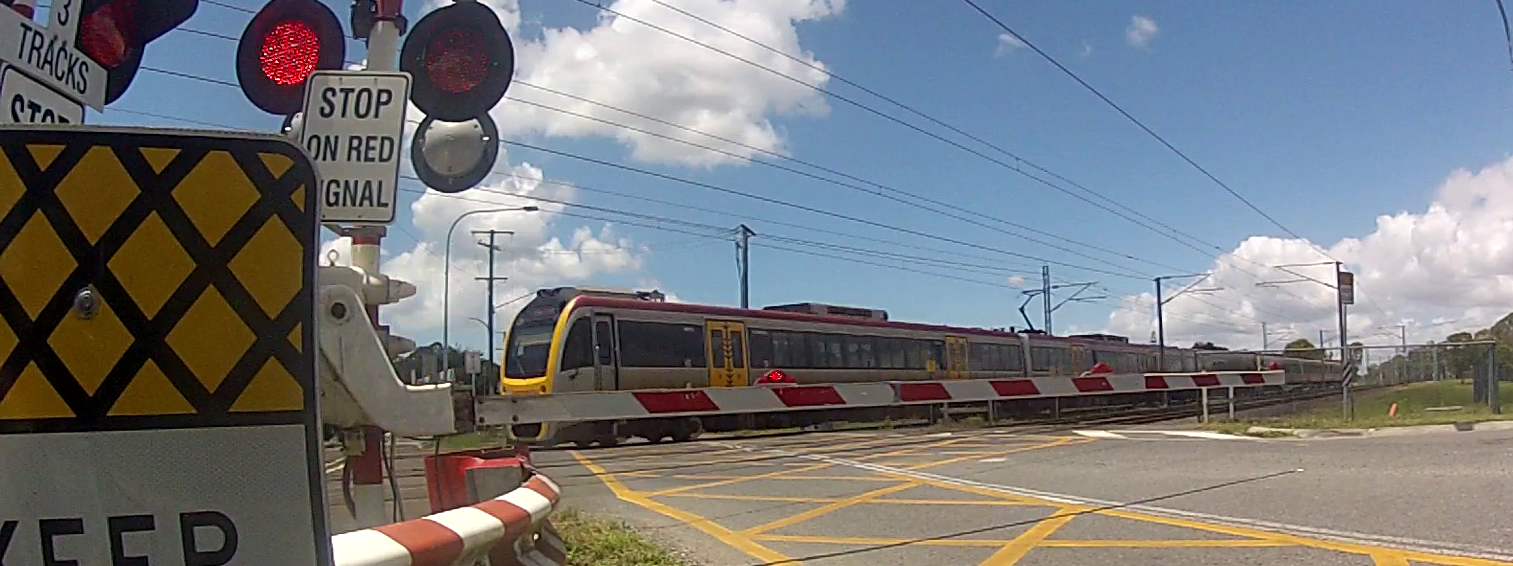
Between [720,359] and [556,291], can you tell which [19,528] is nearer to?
[556,291]

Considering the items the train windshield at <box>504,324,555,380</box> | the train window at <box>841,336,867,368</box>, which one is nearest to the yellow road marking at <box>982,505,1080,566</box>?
the train windshield at <box>504,324,555,380</box>

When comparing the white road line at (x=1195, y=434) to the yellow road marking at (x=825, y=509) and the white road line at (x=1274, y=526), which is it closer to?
the white road line at (x=1274, y=526)

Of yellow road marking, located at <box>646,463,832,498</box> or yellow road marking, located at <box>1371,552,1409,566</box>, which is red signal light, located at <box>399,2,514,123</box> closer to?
yellow road marking, located at <box>1371,552,1409,566</box>

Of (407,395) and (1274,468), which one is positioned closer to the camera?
(407,395)

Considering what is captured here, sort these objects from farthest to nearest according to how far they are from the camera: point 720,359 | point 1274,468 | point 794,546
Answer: point 720,359
point 1274,468
point 794,546

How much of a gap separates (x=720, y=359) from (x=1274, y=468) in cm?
1284

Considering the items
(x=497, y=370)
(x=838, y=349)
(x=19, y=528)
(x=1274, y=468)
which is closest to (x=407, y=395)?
(x=19, y=528)

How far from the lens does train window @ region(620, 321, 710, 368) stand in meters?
20.9

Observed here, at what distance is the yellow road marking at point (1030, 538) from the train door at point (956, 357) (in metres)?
21.1

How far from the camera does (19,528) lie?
69.3 inches

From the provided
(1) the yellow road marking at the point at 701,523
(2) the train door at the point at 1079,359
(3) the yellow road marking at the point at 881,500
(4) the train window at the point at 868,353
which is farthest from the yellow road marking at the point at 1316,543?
(2) the train door at the point at 1079,359

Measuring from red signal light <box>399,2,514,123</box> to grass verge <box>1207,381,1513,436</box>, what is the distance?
49.7 ft

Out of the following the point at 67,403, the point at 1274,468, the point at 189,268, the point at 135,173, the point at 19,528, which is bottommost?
the point at 1274,468

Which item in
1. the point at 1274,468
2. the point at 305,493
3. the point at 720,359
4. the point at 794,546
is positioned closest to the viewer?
the point at 305,493
